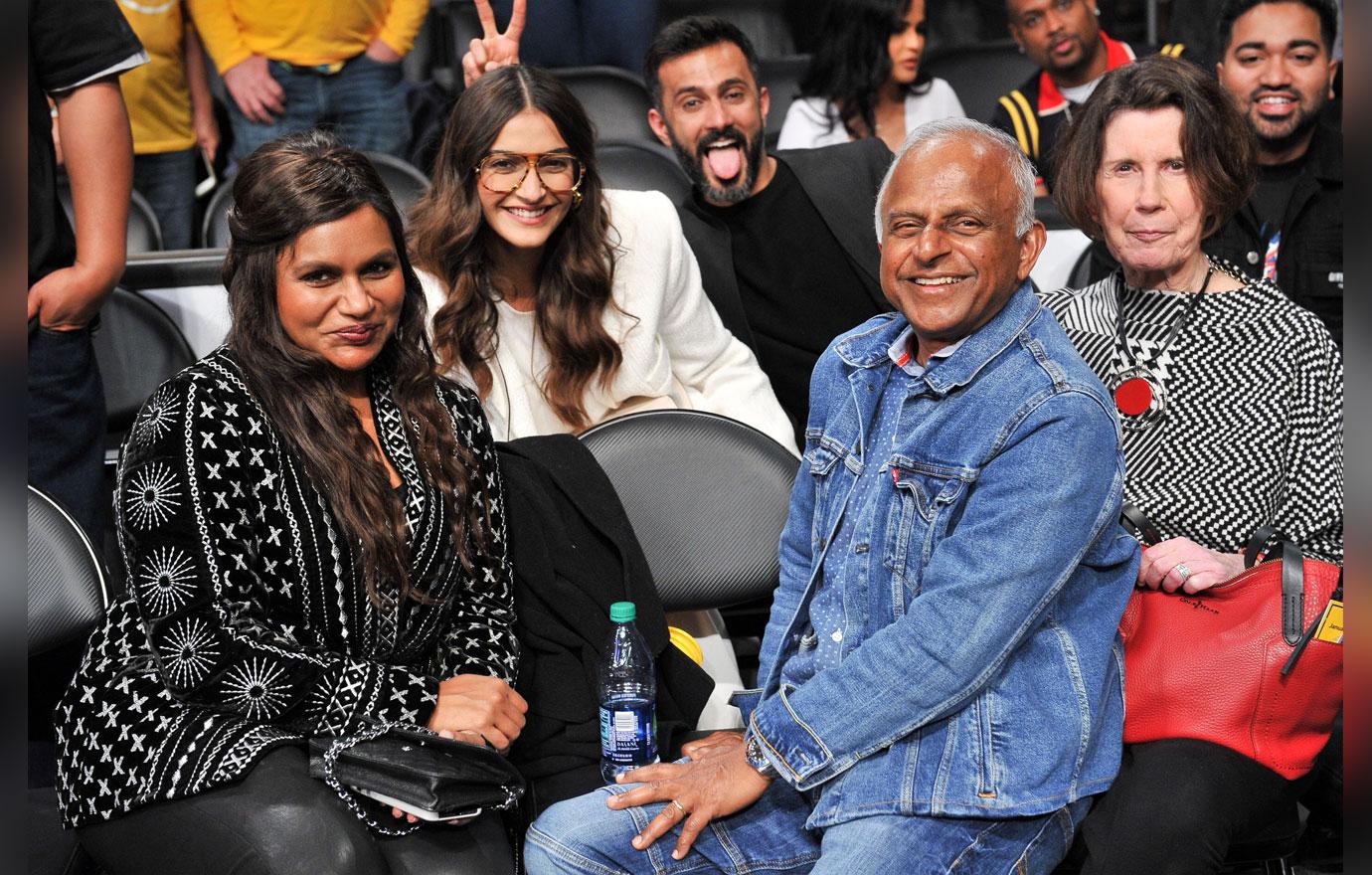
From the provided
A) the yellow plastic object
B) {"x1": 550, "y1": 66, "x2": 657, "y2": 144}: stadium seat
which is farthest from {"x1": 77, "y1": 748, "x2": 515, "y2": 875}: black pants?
{"x1": 550, "y1": 66, "x2": 657, "y2": 144}: stadium seat

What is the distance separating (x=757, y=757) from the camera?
191 centimetres

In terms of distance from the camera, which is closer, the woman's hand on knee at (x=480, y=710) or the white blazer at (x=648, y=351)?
the woman's hand on knee at (x=480, y=710)

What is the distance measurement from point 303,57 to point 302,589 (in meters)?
2.52

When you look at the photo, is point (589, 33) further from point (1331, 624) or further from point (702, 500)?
point (1331, 624)

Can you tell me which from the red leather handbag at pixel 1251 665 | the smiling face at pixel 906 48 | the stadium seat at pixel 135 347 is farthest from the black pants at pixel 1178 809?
the smiling face at pixel 906 48

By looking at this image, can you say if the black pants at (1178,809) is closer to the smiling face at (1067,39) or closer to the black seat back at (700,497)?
the black seat back at (700,497)

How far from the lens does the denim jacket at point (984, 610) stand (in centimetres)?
176

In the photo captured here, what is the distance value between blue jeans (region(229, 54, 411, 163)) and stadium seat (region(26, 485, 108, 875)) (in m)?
2.17

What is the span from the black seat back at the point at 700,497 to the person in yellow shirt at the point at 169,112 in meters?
2.27

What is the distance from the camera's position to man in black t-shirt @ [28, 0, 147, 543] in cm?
265

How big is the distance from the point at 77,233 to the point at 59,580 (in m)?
0.86

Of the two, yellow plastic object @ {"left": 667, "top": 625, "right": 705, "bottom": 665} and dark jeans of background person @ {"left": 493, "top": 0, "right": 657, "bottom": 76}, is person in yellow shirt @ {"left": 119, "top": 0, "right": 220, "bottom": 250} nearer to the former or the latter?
dark jeans of background person @ {"left": 493, "top": 0, "right": 657, "bottom": 76}

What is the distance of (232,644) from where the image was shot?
1923mm

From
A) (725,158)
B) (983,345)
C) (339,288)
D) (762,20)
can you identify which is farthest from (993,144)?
(762,20)
